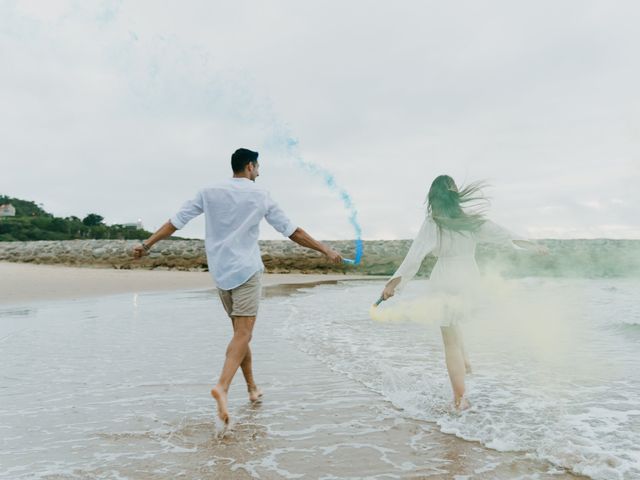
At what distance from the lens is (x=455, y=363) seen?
5.08 metres

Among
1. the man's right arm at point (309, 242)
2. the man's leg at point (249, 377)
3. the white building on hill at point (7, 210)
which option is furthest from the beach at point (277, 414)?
the white building on hill at point (7, 210)

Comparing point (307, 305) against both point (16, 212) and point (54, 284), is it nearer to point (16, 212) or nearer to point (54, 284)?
point (54, 284)

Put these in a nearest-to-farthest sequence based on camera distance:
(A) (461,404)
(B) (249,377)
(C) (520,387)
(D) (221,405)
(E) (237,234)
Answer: (D) (221,405)
(E) (237,234)
(A) (461,404)
(B) (249,377)
(C) (520,387)

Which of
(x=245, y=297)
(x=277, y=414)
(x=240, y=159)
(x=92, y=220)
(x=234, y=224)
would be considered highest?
(x=92, y=220)

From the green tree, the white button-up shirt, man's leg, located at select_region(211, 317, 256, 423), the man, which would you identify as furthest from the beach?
the green tree

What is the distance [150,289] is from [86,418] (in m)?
16.1

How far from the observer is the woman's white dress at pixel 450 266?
16.5 ft

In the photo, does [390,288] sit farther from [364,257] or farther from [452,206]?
[364,257]

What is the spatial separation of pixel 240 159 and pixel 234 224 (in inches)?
22.8

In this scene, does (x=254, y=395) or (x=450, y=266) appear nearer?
(x=450, y=266)

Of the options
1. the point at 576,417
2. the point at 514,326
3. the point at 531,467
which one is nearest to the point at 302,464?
the point at 531,467

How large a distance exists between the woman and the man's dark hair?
1625 millimetres

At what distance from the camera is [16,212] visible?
339 feet

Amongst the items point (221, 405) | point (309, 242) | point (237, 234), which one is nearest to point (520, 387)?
point (309, 242)
